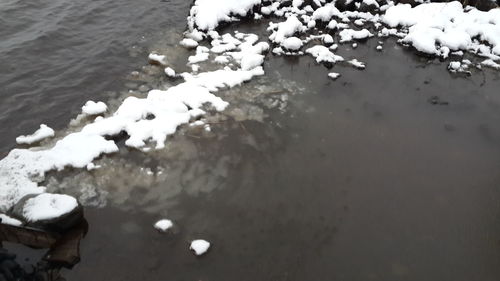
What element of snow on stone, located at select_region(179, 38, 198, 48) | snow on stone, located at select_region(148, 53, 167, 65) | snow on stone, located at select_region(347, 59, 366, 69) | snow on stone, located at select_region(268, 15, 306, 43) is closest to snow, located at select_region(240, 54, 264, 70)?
snow on stone, located at select_region(268, 15, 306, 43)

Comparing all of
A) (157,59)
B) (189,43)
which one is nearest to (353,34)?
(189,43)

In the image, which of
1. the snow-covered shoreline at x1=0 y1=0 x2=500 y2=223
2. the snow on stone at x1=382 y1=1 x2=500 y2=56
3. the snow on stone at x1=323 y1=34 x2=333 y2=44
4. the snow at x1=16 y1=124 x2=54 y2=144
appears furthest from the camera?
the snow on stone at x1=323 y1=34 x2=333 y2=44

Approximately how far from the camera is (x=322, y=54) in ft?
34.0

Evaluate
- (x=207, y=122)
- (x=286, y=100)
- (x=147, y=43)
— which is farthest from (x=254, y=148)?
(x=147, y=43)

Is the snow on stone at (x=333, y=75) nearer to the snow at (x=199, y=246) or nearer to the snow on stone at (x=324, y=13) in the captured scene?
the snow on stone at (x=324, y=13)

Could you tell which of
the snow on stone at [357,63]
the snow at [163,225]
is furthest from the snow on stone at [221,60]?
the snow at [163,225]

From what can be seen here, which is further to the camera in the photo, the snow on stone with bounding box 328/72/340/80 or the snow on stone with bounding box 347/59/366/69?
the snow on stone with bounding box 347/59/366/69

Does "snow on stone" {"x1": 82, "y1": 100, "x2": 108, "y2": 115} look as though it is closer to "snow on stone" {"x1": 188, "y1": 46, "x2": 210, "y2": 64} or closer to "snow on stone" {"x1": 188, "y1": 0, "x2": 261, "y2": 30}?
"snow on stone" {"x1": 188, "y1": 46, "x2": 210, "y2": 64}

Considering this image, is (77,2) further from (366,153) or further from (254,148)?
(366,153)

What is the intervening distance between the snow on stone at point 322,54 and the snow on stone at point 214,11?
8.94 feet

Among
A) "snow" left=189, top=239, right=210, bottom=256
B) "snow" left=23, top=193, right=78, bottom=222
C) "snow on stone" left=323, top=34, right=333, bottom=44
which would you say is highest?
"snow" left=23, top=193, right=78, bottom=222

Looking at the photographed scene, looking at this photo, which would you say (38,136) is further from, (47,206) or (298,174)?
(298,174)

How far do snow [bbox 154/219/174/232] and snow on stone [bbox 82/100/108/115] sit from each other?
10.8ft

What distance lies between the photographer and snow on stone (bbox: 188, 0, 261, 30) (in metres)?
11.2
